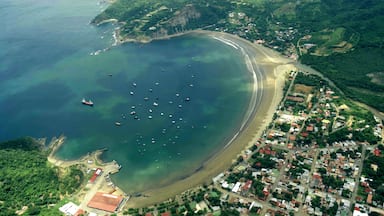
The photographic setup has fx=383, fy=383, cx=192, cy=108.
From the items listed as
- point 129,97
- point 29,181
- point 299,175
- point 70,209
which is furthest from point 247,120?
point 29,181

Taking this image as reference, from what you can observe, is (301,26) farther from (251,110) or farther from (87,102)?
(87,102)

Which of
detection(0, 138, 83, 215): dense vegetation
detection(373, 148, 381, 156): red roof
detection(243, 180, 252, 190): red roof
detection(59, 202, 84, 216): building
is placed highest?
detection(373, 148, 381, 156): red roof

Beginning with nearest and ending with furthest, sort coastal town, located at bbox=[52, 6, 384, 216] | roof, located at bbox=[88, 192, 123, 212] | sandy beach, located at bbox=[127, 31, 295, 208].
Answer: coastal town, located at bbox=[52, 6, 384, 216] → roof, located at bbox=[88, 192, 123, 212] → sandy beach, located at bbox=[127, 31, 295, 208]

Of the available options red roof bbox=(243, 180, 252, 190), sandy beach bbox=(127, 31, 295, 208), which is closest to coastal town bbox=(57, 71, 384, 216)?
red roof bbox=(243, 180, 252, 190)

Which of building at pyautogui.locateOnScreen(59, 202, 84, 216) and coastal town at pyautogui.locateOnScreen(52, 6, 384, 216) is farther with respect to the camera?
building at pyautogui.locateOnScreen(59, 202, 84, 216)

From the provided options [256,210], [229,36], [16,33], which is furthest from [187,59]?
[16,33]

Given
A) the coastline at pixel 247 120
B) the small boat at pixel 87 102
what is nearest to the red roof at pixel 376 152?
the coastline at pixel 247 120

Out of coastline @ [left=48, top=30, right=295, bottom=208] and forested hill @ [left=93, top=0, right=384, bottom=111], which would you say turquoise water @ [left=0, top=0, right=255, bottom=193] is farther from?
forested hill @ [left=93, top=0, right=384, bottom=111]
